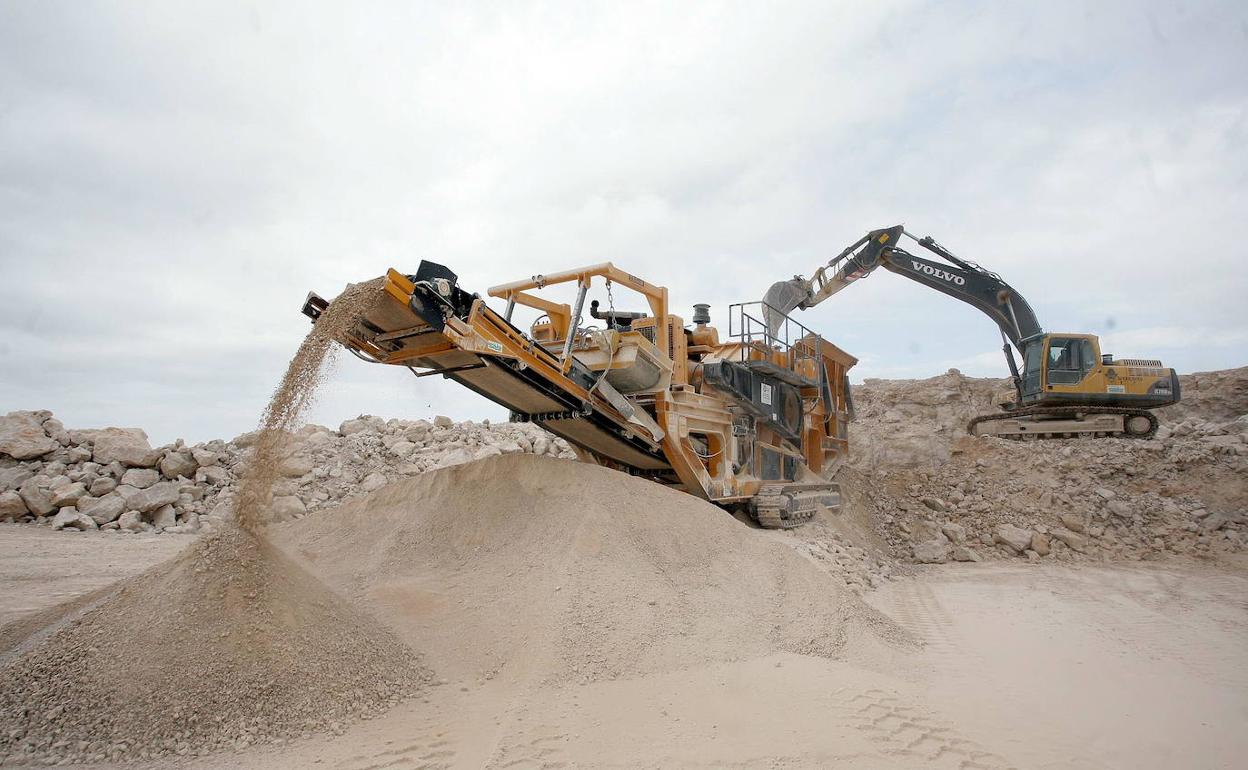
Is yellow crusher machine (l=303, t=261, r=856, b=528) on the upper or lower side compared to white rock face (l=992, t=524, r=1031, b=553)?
upper

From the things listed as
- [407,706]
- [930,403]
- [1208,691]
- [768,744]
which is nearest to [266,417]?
[407,706]

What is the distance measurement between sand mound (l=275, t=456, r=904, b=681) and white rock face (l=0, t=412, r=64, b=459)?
563 centimetres

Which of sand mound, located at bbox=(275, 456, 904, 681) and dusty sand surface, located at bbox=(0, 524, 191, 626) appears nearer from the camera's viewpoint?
sand mound, located at bbox=(275, 456, 904, 681)

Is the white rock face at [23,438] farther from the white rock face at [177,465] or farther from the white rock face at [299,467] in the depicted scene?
the white rock face at [299,467]

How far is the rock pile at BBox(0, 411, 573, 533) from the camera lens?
952 centimetres

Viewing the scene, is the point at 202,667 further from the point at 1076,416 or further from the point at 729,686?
the point at 1076,416

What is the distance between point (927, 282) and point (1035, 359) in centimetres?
234

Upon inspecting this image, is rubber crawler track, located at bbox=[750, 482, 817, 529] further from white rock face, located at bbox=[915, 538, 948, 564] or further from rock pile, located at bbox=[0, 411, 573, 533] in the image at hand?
rock pile, located at bbox=[0, 411, 573, 533]

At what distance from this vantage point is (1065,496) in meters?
11.8

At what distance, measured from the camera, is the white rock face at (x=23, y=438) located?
32.5 ft

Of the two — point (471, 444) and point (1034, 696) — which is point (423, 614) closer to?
point (1034, 696)

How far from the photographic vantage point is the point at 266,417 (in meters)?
4.71

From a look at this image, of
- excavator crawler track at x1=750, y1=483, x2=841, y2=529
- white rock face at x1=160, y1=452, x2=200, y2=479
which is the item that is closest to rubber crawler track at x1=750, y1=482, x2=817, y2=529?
excavator crawler track at x1=750, y1=483, x2=841, y2=529

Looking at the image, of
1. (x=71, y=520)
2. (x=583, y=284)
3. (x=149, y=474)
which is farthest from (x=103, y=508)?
(x=583, y=284)
